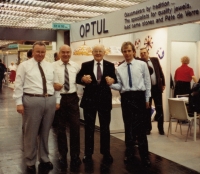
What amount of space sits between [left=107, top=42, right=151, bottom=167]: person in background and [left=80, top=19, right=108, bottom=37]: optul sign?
2445 mm

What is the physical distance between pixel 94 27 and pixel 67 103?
127 inches

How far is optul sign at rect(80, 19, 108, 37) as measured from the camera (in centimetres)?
695

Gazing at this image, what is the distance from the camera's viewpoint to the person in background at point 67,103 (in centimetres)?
443

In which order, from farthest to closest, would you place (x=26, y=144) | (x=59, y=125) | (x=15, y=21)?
(x=15, y=21) < (x=59, y=125) < (x=26, y=144)

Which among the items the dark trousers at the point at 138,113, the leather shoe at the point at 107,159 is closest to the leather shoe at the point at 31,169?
the leather shoe at the point at 107,159

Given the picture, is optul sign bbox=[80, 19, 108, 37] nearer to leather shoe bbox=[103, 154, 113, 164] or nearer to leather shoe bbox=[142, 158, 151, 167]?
leather shoe bbox=[103, 154, 113, 164]

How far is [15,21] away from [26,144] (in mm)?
6056

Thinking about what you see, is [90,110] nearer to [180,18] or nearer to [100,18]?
[180,18]

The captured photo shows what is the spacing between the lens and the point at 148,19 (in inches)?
219

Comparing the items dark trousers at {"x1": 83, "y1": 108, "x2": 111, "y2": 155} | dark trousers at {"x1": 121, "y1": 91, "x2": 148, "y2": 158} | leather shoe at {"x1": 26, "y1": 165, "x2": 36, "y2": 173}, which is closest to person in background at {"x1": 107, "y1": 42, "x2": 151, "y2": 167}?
dark trousers at {"x1": 121, "y1": 91, "x2": 148, "y2": 158}

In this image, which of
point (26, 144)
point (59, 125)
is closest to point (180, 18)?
point (59, 125)

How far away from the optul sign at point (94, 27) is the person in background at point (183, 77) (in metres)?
2.15

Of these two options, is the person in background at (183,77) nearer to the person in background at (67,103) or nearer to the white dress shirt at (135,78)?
the white dress shirt at (135,78)

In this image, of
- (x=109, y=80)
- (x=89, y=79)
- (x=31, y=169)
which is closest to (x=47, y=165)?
(x=31, y=169)
